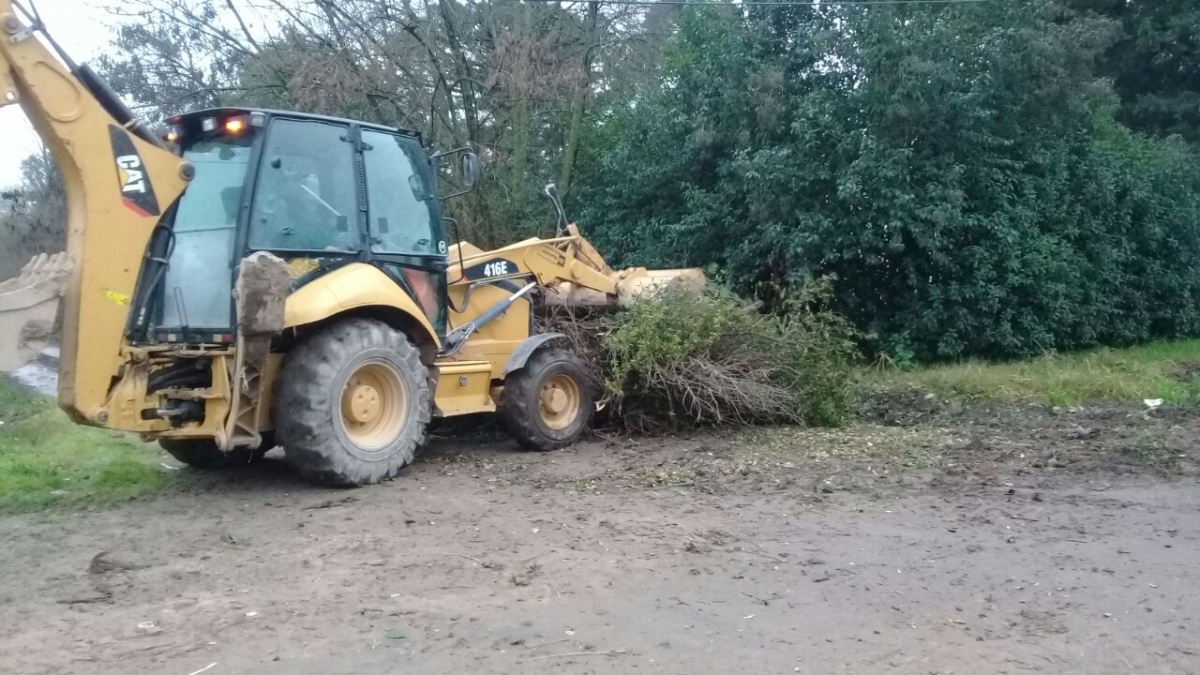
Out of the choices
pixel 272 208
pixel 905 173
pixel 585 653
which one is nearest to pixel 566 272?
pixel 272 208

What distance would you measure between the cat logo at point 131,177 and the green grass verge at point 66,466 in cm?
220

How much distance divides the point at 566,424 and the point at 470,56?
10.2m

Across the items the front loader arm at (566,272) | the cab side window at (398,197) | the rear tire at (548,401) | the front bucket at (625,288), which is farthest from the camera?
the front bucket at (625,288)

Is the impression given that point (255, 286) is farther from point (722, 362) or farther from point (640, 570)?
point (722, 362)

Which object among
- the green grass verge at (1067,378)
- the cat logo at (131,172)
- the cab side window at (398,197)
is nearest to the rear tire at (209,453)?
the cab side window at (398,197)

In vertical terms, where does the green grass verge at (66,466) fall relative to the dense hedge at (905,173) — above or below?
below

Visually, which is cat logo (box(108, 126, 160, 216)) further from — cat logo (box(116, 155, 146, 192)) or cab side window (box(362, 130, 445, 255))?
cab side window (box(362, 130, 445, 255))

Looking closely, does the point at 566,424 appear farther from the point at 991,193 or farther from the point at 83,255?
the point at 991,193

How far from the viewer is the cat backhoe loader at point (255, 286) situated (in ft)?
22.3

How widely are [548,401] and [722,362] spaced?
1.77m

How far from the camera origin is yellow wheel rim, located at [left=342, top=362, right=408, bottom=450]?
26.1ft

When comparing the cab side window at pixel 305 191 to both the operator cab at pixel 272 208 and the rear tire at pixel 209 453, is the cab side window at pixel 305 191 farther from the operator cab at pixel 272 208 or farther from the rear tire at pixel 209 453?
the rear tire at pixel 209 453

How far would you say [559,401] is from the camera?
9891mm

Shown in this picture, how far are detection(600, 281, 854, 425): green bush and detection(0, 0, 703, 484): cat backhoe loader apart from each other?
1082mm
